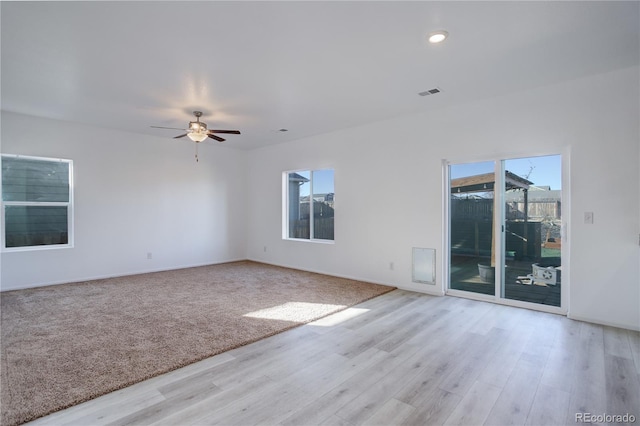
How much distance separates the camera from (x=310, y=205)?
22.1 feet

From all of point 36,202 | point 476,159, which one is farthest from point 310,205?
point 36,202

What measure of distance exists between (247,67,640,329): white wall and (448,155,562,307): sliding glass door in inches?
7.9

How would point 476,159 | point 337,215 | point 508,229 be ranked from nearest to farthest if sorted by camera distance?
point 508,229
point 476,159
point 337,215

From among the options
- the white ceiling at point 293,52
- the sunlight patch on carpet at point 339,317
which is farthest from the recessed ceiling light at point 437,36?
the sunlight patch on carpet at point 339,317

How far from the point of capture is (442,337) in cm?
315

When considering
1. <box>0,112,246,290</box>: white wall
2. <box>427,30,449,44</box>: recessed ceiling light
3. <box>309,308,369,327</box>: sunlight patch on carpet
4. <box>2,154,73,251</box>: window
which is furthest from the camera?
<box>0,112,246,290</box>: white wall

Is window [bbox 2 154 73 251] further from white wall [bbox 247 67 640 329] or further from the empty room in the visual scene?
white wall [bbox 247 67 640 329]

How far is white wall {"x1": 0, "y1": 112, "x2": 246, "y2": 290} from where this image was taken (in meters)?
5.16

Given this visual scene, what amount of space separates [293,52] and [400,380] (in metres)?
2.94

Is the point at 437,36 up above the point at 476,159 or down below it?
above

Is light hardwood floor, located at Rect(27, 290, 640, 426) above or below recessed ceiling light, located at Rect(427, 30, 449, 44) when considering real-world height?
below

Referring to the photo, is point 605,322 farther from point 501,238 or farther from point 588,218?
point 501,238

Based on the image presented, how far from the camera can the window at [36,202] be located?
499 centimetres

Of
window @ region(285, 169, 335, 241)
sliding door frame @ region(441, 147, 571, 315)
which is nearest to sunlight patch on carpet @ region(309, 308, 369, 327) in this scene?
sliding door frame @ region(441, 147, 571, 315)
